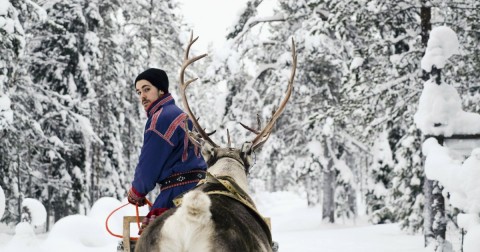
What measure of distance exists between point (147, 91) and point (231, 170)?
1.11m

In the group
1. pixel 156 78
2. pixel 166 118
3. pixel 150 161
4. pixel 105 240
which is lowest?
pixel 105 240

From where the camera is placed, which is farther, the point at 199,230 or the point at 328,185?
the point at 328,185

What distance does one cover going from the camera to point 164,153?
4.38 metres

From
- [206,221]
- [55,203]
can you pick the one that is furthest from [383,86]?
[55,203]

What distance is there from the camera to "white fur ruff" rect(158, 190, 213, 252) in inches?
107

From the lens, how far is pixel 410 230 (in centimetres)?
1551

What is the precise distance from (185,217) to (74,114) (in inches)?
644

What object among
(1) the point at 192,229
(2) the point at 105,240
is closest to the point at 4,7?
(2) the point at 105,240

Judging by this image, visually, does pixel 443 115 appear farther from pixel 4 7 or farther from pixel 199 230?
pixel 4 7

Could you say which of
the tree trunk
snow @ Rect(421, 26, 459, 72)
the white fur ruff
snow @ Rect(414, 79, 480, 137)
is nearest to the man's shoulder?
the white fur ruff

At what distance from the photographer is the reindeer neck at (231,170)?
4.14 metres

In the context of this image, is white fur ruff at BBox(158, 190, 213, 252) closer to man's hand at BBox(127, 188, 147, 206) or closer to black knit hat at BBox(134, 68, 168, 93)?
man's hand at BBox(127, 188, 147, 206)

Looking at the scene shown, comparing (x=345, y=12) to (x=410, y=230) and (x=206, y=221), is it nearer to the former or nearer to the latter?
(x=410, y=230)

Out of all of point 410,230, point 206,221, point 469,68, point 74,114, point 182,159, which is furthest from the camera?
point 74,114
